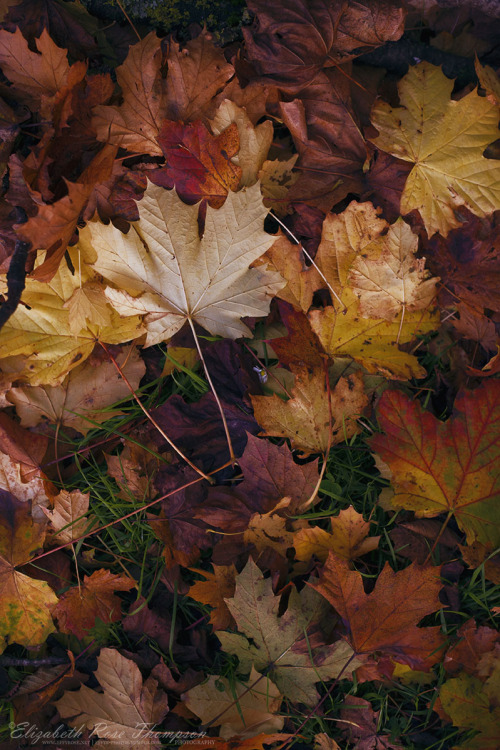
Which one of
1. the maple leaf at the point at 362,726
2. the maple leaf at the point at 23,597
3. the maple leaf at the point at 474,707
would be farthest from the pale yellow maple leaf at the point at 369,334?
the maple leaf at the point at 23,597

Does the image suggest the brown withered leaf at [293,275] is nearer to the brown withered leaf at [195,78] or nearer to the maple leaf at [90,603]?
the brown withered leaf at [195,78]

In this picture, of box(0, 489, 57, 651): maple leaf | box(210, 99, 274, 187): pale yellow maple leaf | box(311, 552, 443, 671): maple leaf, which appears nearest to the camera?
box(311, 552, 443, 671): maple leaf

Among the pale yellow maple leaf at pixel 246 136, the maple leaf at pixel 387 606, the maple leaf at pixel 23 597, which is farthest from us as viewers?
the maple leaf at pixel 23 597

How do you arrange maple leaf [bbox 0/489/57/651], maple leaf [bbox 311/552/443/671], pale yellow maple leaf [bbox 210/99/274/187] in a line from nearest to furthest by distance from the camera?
maple leaf [bbox 311/552/443/671] → pale yellow maple leaf [bbox 210/99/274/187] → maple leaf [bbox 0/489/57/651]

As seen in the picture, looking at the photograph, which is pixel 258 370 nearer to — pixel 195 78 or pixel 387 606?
pixel 387 606

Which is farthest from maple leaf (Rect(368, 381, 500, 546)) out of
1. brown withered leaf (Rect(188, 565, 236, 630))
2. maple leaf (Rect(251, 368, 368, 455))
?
brown withered leaf (Rect(188, 565, 236, 630))

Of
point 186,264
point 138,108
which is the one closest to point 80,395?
point 186,264

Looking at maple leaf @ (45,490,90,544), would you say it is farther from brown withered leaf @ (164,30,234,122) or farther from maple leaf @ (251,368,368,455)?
brown withered leaf @ (164,30,234,122)
